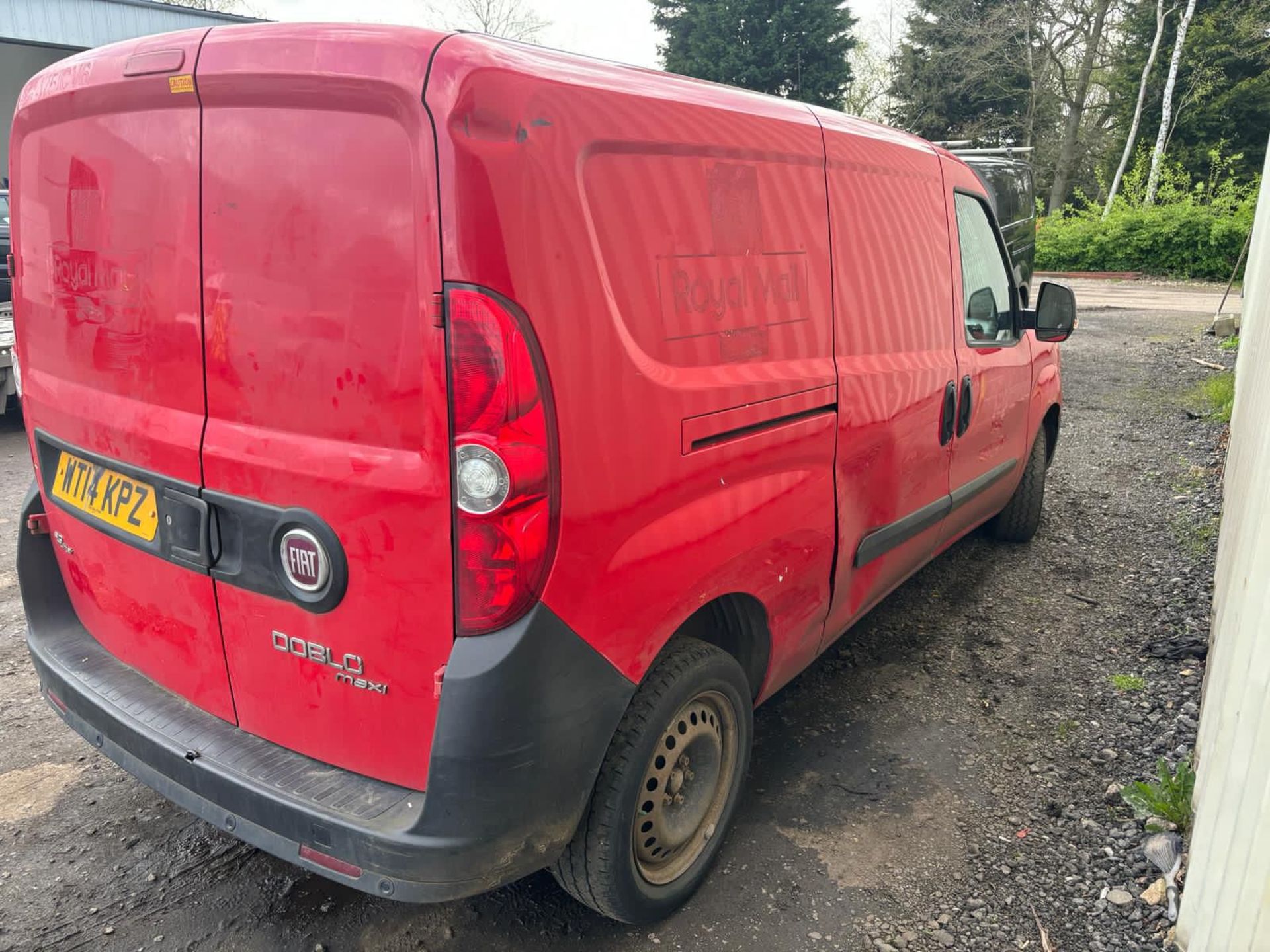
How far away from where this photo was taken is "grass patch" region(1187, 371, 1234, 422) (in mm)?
7969

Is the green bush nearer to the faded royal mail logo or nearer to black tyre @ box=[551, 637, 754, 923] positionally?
the faded royal mail logo

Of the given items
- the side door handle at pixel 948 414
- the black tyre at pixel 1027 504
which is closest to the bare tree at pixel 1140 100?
the black tyre at pixel 1027 504

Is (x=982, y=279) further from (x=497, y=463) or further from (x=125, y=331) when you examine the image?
(x=125, y=331)

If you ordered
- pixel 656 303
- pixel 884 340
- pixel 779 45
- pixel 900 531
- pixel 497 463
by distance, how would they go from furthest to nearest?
pixel 779 45
pixel 900 531
pixel 884 340
pixel 656 303
pixel 497 463

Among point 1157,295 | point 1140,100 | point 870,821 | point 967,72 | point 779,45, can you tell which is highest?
point 779,45

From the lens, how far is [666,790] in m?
2.29

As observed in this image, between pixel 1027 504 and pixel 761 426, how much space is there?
124 inches

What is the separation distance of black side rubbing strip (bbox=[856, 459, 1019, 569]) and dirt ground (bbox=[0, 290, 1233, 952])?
0.62 m

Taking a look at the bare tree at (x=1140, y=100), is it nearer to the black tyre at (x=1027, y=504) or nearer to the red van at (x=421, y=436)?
the black tyre at (x=1027, y=504)

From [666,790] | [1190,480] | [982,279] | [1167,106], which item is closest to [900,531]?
[982,279]

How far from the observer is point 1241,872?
1.80 meters

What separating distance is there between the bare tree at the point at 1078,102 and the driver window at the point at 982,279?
100 ft

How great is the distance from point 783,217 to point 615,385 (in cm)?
87

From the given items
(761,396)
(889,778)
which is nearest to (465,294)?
(761,396)
